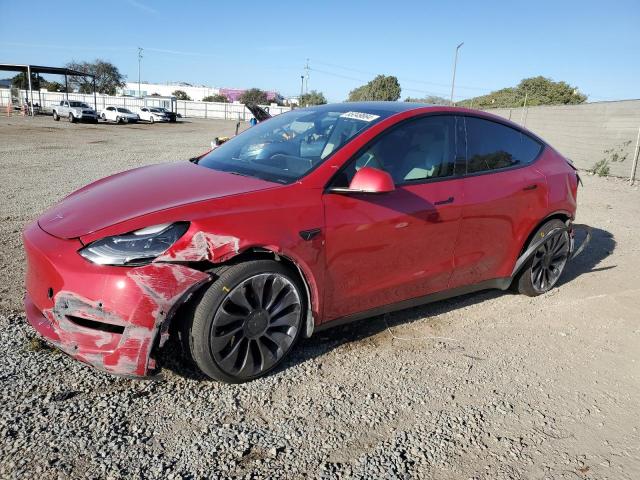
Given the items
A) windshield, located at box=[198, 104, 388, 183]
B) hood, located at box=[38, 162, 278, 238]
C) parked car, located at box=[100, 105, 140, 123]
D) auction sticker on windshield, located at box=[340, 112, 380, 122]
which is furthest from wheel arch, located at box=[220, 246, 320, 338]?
parked car, located at box=[100, 105, 140, 123]

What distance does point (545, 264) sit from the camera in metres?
4.58

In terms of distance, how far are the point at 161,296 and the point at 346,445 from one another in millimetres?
1174

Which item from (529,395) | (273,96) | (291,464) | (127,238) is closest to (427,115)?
(529,395)

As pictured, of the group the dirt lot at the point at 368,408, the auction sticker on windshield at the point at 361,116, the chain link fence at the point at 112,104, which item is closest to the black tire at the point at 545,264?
the dirt lot at the point at 368,408

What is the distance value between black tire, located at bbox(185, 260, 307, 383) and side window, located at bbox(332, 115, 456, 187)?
0.72 meters

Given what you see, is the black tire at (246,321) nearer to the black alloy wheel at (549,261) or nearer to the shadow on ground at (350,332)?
the shadow on ground at (350,332)

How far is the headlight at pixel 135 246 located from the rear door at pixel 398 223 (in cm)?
90

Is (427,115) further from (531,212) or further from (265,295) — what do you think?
(265,295)

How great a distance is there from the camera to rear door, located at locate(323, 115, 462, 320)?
3.00m

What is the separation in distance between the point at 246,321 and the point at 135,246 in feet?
2.37

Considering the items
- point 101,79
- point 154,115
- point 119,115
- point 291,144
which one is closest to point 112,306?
point 291,144

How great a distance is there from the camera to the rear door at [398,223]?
9.84ft

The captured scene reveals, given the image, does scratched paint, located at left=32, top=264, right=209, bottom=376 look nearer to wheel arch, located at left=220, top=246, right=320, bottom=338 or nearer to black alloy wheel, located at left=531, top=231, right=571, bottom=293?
wheel arch, located at left=220, top=246, right=320, bottom=338

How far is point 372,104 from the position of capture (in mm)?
3863
